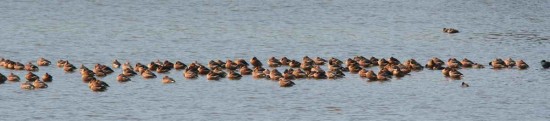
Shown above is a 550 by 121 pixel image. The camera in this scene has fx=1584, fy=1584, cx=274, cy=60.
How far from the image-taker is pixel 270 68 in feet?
166

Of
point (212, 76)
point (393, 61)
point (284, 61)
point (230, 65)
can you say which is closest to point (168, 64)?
point (230, 65)

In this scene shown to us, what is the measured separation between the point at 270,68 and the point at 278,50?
7.16 m

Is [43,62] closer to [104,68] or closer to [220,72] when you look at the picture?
[104,68]

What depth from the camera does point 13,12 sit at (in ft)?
246

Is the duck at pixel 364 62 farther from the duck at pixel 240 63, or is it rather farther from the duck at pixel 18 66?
the duck at pixel 18 66

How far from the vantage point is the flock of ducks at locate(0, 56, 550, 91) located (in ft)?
152

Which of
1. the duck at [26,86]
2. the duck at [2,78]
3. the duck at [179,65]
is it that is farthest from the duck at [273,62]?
the duck at [26,86]

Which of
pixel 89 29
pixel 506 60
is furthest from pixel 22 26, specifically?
pixel 506 60

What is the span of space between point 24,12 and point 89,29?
9.71m

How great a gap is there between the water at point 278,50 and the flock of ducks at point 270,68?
1.19 feet

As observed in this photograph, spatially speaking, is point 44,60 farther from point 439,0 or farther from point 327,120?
point 439,0

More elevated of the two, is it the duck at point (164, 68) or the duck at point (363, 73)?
the duck at point (164, 68)

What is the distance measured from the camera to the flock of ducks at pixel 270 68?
46334 millimetres

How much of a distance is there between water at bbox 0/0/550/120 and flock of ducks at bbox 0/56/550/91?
0.36 m
